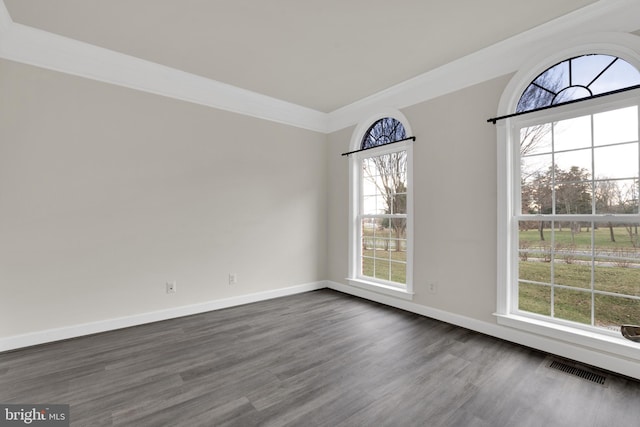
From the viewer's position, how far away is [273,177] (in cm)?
423

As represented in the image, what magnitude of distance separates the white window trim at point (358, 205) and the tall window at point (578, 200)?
3.56ft

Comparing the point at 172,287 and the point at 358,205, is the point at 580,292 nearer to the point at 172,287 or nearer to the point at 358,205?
the point at 358,205

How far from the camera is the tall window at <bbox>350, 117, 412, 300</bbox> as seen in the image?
152 inches

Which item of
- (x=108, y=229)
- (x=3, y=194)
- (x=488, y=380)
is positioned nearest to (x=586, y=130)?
(x=488, y=380)

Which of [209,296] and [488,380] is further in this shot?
[209,296]

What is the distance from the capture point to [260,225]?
409 cm

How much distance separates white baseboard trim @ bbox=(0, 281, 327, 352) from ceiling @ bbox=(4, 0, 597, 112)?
2714 millimetres

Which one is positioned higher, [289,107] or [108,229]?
[289,107]

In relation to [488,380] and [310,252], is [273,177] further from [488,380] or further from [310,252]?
[488,380]

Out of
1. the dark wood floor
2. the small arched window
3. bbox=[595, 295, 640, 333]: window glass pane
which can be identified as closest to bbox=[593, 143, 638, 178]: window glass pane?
bbox=[595, 295, 640, 333]: window glass pane

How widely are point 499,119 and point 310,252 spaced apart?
3019 mm

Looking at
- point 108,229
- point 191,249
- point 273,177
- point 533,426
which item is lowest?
point 533,426

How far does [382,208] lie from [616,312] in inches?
98.6

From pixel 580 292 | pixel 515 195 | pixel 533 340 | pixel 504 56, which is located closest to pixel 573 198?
pixel 515 195
